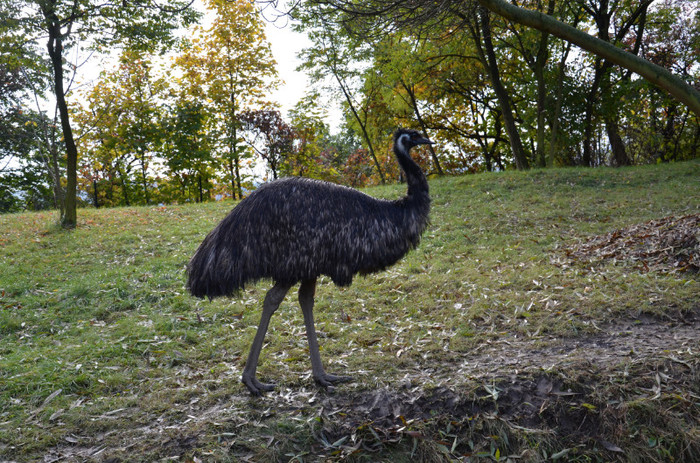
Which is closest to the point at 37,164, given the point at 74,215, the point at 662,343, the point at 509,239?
the point at 74,215

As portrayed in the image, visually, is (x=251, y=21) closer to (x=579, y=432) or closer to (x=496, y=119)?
(x=496, y=119)

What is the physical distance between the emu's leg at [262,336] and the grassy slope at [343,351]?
0.19m

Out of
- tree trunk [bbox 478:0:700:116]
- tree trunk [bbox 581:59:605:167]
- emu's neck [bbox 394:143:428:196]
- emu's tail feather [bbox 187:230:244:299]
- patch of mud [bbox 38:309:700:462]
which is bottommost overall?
patch of mud [bbox 38:309:700:462]

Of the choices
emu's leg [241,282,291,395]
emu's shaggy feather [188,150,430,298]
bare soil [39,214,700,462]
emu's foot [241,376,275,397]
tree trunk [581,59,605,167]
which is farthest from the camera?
tree trunk [581,59,605,167]

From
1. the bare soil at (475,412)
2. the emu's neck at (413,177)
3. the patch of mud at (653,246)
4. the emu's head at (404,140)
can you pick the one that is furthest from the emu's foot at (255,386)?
the patch of mud at (653,246)

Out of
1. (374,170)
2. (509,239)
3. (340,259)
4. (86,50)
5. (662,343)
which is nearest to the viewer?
(340,259)

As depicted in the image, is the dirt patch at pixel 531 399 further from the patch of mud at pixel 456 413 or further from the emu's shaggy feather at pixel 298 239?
the emu's shaggy feather at pixel 298 239

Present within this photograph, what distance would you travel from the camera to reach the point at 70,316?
7902 millimetres

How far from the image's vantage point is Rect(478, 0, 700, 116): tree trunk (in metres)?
6.05

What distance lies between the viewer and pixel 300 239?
16.2ft

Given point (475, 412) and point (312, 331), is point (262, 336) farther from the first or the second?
point (475, 412)

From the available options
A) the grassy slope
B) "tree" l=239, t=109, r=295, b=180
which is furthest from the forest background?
the grassy slope

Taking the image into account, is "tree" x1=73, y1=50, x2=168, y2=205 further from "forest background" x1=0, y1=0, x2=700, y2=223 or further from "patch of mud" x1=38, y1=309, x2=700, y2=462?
"patch of mud" x1=38, y1=309, x2=700, y2=462

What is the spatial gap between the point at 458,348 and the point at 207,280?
9.54 ft
